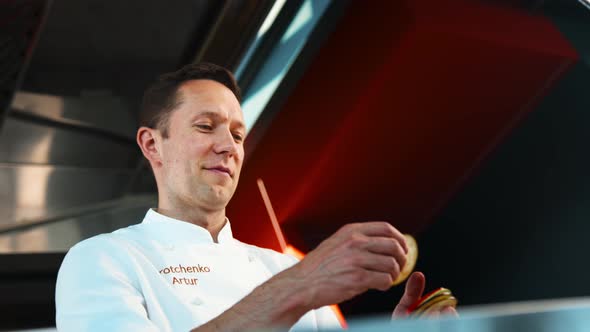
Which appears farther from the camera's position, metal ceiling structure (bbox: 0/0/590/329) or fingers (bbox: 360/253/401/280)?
metal ceiling structure (bbox: 0/0/590/329)

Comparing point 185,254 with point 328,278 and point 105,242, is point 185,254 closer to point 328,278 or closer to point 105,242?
point 105,242

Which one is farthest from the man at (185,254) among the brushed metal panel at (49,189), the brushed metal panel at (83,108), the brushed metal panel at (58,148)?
the brushed metal panel at (49,189)

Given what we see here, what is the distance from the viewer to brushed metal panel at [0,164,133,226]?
337 centimetres

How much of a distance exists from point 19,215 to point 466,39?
226cm

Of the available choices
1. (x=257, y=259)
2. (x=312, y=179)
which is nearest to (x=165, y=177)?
(x=257, y=259)

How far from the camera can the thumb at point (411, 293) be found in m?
0.89

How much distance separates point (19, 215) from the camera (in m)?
3.35

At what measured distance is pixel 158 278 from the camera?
3.30 feet

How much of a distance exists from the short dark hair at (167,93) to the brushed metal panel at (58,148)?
7.47 feet

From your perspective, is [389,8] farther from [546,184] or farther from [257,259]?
[257,259]

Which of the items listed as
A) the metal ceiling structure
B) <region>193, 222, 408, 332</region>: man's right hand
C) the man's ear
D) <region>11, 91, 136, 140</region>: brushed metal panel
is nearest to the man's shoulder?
the man's ear

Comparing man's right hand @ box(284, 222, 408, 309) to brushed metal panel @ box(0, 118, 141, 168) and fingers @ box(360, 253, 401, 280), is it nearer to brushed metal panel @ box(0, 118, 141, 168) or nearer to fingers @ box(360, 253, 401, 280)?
fingers @ box(360, 253, 401, 280)

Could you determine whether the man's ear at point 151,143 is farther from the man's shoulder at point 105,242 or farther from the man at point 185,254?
the man's shoulder at point 105,242

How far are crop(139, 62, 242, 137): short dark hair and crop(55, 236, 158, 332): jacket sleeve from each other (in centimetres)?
27
